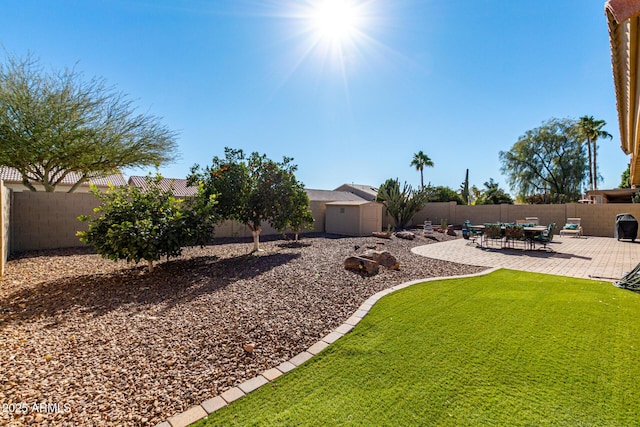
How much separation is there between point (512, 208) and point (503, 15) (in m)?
15.0

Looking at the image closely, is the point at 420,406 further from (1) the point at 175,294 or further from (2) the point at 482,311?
(1) the point at 175,294

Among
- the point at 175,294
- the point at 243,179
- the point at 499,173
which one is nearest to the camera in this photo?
the point at 175,294

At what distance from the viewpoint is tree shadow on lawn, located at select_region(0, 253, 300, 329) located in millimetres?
4348

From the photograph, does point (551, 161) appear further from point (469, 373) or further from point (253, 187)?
point (469, 373)

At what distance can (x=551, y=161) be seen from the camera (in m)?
27.1

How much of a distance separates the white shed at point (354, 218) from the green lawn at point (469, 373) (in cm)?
1174

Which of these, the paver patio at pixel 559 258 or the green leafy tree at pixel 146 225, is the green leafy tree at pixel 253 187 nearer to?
the green leafy tree at pixel 146 225

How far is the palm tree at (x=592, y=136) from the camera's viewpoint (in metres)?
24.8

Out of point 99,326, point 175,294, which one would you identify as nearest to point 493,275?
point 175,294

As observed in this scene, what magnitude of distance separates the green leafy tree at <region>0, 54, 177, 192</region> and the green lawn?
41.3ft

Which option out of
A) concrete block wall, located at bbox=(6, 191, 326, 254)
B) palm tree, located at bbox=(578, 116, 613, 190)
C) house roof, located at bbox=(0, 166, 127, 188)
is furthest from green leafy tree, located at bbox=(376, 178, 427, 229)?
palm tree, located at bbox=(578, 116, 613, 190)

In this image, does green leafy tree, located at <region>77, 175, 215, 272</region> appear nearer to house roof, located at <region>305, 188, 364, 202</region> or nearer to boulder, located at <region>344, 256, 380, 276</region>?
boulder, located at <region>344, 256, 380, 276</region>

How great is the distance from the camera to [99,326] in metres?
3.80

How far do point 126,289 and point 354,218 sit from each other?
41.1 feet
